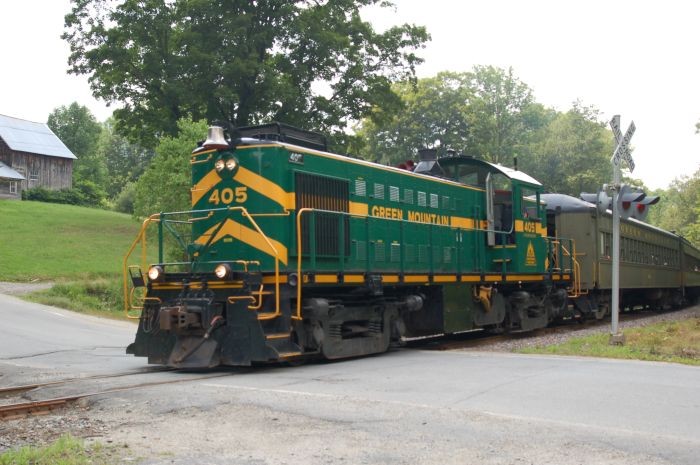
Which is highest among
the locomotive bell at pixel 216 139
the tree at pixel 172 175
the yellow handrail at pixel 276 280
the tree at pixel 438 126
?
the tree at pixel 438 126

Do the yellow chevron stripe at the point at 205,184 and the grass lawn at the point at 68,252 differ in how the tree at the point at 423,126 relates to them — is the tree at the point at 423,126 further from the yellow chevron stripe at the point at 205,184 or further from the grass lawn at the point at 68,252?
the yellow chevron stripe at the point at 205,184

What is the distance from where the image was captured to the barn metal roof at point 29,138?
2500 inches

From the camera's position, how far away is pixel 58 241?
39719 millimetres

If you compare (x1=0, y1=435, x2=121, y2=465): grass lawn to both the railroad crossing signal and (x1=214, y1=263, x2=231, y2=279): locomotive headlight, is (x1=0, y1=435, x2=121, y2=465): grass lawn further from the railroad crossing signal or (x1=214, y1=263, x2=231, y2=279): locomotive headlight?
the railroad crossing signal

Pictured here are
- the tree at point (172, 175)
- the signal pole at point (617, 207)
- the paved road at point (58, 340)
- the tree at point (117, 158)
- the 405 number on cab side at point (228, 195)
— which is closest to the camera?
the 405 number on cab side at point (228, 195)

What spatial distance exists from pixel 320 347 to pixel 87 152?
8107 centimetres

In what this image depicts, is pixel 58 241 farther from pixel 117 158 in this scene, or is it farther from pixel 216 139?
pixel 117 158

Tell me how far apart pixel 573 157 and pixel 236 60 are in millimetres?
34662

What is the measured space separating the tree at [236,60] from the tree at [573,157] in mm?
24264

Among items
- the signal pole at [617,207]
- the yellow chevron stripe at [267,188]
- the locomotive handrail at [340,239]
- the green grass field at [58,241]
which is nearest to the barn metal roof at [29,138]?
the green grass field at [58,241]

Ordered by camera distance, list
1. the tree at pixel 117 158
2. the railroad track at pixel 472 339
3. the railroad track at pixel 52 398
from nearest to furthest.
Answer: the railroad track at pixel 52 398 → the railroad track at pixel 472 339 → the tree at pixel 117 158

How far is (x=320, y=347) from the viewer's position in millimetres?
11297

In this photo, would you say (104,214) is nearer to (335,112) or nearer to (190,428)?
(335,112)

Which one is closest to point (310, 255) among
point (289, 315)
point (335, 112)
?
point (289, 315)
